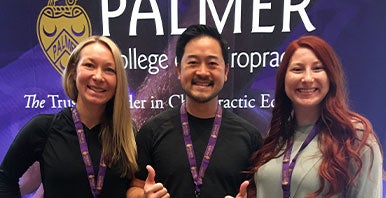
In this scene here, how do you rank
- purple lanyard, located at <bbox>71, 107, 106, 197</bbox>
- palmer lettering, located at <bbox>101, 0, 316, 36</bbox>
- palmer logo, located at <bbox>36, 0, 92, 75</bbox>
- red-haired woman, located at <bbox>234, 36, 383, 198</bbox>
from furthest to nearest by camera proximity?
palmer logo, located at <bbox>36, 0, 92, 75</bbox> → palmer lettering, located at <bbox>101, 0, 316, 36</bbox> → purple lanyard, located at <bbox>71, 107, 106, 197</bbox> → red-haired woman, located at <bbox>234, 36, 383, 198</bbox>

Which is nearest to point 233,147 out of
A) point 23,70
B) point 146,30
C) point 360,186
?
point 360,186

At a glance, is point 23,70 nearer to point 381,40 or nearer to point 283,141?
point 283,141

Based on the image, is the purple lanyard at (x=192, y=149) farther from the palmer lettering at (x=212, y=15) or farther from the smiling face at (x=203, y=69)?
the palmer lettering at (x=212, y=15)

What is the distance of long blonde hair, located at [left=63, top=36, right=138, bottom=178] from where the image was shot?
174 cm

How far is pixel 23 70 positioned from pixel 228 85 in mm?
1915

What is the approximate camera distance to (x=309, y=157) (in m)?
1.60

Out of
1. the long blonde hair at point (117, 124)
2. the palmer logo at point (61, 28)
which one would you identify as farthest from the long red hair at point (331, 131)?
the palmer logo at point (61, 28)

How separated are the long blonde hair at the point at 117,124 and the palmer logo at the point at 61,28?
124cm

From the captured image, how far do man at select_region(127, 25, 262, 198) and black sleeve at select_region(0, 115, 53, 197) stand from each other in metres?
0.51

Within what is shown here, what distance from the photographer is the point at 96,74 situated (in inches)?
68.0

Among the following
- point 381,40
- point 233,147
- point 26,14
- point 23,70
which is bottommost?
point 233,147

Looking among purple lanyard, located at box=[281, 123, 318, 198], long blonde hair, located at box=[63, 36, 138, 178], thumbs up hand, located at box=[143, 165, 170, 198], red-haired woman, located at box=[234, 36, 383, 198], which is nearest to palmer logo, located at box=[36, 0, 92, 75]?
long blonde hair, located at box=[63, 36, 138, 178]

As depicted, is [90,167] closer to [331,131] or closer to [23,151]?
[23,151]

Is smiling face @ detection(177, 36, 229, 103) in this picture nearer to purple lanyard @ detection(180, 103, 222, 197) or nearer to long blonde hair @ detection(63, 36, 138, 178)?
purple lanyard @ detection(180, 103, 222, 197)
